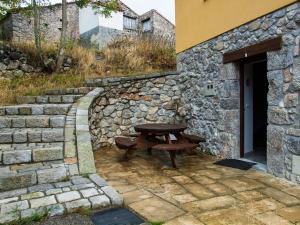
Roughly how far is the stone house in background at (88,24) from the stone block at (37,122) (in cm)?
848

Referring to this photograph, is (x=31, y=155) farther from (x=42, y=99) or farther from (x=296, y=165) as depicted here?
(x=296, y=165)

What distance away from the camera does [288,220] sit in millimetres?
2732

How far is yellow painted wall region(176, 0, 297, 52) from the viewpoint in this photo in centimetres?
440

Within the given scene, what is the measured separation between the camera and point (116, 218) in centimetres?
279

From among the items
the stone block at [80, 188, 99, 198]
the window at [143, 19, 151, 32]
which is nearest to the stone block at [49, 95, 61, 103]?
the stone block at [80, 188, 99, 198]

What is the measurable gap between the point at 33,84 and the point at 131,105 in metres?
2.58

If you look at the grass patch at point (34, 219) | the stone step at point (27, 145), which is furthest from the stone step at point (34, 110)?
the grass patch at point (34, 219)

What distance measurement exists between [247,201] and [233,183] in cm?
66

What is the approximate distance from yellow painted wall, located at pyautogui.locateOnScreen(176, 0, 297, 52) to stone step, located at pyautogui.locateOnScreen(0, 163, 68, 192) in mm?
3561

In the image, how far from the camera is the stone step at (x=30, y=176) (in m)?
3.34

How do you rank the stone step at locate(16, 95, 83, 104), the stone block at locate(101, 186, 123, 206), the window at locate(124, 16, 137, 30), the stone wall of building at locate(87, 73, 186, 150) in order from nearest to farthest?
the stone block at locate(101, 186, 123, 206)
the stone step at locate(16, 95, 83, 104)
the stone wall of building at locate(87, 73, 186, 150)
the window at locate(124, 16, 137, 30)

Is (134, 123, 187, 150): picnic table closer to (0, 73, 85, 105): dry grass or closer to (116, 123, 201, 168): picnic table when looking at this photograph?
(116, 123, 201, 168): picnic table

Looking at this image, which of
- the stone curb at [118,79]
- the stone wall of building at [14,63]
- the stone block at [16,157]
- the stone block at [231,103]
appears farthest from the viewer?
the stone wall of building at [14,63]

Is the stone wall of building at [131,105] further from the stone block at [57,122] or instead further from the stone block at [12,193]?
the stone block at [12,193]
